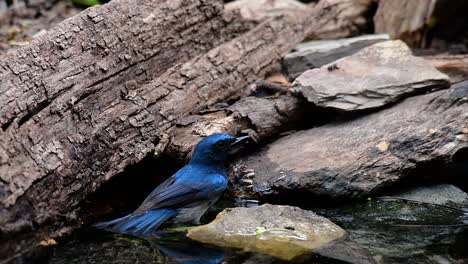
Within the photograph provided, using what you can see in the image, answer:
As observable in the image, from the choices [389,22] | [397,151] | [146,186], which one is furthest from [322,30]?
[146,186]

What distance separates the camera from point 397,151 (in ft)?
16.1

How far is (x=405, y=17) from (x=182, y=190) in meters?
3.49

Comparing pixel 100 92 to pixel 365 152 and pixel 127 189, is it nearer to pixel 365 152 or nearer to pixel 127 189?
pixel 127 189

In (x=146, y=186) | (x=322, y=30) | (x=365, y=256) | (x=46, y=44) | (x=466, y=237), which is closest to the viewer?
(x=365, y=256)

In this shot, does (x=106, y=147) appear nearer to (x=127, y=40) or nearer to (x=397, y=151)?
(x=127, y=40)

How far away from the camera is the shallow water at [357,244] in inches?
154

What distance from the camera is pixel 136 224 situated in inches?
169

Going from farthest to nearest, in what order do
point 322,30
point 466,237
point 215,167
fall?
point 322,30 < point 215,167 < point 466,237

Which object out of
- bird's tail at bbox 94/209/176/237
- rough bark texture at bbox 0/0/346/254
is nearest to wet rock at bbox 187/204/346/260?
bird's tail at bbox 94/209/176/237

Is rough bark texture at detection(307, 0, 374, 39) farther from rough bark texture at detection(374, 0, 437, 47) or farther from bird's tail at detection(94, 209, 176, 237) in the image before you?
bird's tail at detection(94, 209, 176, 237)

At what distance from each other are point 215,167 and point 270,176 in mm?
427

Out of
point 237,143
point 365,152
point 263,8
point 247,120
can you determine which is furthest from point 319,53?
point 237,143

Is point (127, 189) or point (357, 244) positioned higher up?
point (127, 189)

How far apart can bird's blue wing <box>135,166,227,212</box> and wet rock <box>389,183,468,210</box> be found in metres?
1.34
